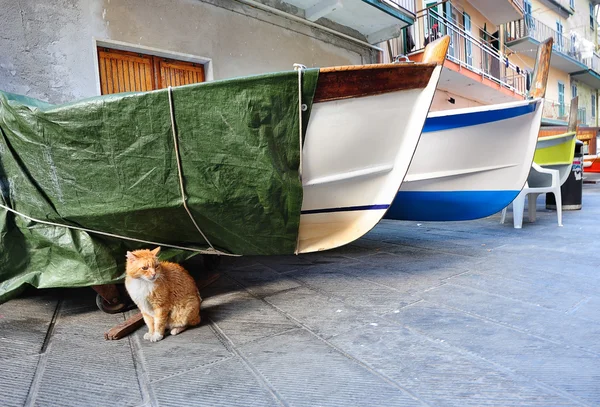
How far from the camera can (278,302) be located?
2418 mm

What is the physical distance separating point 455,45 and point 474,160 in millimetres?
7962

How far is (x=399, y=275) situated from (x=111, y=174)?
220cm

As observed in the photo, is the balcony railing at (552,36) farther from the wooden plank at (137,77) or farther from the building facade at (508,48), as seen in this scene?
the wooden plank at (137,77)

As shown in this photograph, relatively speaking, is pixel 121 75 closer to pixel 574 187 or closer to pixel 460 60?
pixel 574 187

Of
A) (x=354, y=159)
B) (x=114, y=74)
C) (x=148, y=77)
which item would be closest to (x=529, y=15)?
(x=148, y=77)

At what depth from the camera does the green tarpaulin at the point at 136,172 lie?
203 cm

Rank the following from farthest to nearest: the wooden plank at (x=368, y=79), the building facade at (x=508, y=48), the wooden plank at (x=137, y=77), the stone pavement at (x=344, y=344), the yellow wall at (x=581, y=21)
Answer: the yellow wall at (x=581, y=21) < the building facade at (x=508, y=48) < the wooden plank at (x=137, y=77) < the wooden plank at (x=368, y=79) < the stone pavement at (x=344, y=344)

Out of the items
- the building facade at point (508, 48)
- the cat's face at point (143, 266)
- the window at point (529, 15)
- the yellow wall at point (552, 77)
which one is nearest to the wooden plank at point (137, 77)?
the cat's face at point (143, 266)

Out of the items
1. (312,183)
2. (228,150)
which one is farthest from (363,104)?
(228,150)

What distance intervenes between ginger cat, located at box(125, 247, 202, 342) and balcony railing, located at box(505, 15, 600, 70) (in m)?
15.4

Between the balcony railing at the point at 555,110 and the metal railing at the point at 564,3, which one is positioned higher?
the metal railing at the point at 564,3

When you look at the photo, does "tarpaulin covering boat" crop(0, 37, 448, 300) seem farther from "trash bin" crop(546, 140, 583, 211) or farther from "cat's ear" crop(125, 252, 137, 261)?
"trash bin" crop(546, 140, 583, 211)

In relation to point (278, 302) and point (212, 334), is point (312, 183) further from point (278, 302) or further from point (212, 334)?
point (212, 334)

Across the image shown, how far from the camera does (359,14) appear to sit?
22.6ft
